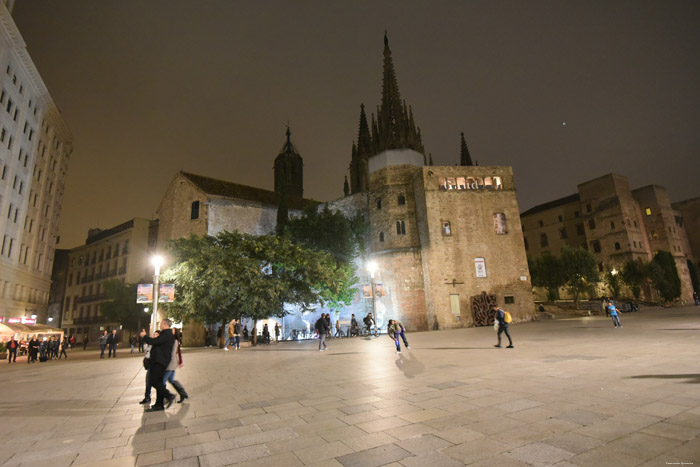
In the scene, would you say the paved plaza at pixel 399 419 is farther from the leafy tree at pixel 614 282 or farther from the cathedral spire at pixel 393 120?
the leafy tree at pixel 614 282

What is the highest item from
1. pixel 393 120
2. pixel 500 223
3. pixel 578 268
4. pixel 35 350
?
pixel 393 120

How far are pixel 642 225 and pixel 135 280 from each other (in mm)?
75497

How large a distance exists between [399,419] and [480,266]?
2874cm

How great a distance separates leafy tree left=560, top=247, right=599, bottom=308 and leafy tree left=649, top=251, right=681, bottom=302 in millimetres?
12811

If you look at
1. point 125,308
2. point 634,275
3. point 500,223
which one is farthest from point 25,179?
point 634,275

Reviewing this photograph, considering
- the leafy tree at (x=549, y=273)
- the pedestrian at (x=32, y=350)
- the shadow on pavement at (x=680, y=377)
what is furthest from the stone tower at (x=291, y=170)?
the shadow on pavement at (x=680, y=377)

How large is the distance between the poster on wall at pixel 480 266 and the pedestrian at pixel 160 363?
28435 mm

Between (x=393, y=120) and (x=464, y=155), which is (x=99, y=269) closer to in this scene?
(x=393, y=120)

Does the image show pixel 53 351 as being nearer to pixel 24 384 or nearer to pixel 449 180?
pixel 24 384

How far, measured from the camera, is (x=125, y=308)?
39.8m

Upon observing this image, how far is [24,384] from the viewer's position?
34.0 feet

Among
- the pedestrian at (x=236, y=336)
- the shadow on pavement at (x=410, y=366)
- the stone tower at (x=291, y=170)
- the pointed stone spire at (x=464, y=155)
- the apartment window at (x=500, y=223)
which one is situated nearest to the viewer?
the shadow on pavement at (x=410, y=366)

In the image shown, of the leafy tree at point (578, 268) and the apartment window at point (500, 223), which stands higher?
the apartment window at point (500, 223)

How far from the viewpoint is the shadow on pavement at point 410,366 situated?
817 centimetres
